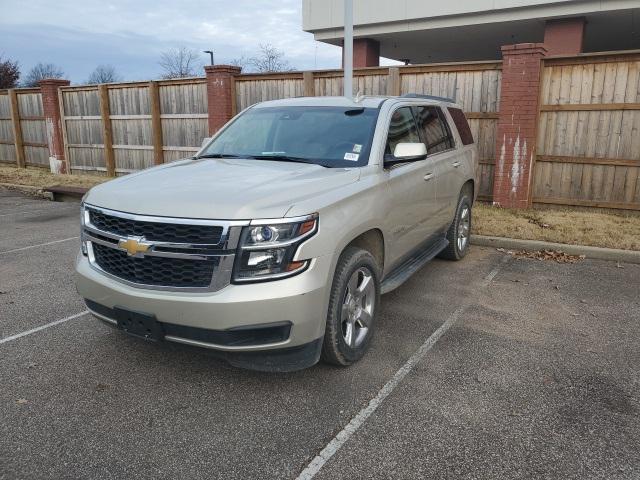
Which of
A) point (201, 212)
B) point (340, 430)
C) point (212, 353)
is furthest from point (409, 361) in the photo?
point (201, 212)

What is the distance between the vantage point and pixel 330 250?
10.5ft

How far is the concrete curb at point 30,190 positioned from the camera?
41.5ft

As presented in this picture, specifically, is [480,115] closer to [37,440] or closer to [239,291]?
[239,291]

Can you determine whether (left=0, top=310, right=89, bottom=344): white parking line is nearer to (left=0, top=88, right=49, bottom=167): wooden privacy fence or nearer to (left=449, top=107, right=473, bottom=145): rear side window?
(left=449, top=107, right=473, bottom=145): rear side window

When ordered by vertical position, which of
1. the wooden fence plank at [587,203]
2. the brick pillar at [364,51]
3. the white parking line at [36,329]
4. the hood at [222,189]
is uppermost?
the brick pillar at [364,51]

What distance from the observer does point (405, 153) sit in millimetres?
4012

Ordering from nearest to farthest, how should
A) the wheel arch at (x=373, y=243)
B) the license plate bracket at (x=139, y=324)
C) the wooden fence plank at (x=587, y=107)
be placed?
the license plate bracket at (x=139, y=324)
the wheel arch at (x=373, y=243)
the wooden fence plank at (x=587, y=107)

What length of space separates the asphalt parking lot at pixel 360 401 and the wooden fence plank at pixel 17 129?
15260 millimetres

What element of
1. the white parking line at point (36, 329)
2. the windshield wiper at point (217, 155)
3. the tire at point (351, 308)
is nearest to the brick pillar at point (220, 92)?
the windshield wiper at point (217, 155)

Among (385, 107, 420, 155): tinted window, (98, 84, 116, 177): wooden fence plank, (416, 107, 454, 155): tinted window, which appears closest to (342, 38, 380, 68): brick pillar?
(98, 84, 116, 177): wooden fence plank

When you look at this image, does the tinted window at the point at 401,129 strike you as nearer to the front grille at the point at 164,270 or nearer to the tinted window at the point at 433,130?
the tinted window at the point at 433,130

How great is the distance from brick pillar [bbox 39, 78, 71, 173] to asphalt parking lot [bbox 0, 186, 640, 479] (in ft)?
41.2

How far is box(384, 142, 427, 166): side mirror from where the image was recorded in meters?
4.00

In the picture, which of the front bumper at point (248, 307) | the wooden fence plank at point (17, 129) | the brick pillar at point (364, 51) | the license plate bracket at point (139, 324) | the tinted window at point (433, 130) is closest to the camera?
the front bumper at point (248, 307)
